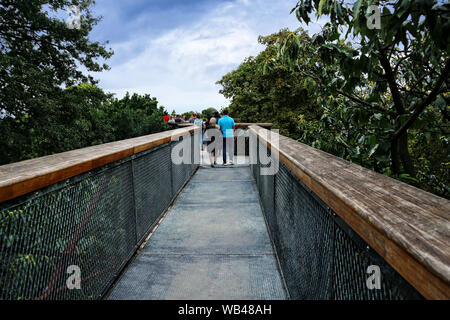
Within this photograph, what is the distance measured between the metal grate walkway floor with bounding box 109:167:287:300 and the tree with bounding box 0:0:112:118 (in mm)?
12400

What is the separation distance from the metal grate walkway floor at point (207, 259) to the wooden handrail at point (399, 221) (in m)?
1.53

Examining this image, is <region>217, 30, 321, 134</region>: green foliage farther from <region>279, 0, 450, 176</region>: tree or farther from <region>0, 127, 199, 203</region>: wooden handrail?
<region>0, 127, 199, 203</region>: wooden handrail

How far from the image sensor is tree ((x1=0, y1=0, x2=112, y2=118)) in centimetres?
1386

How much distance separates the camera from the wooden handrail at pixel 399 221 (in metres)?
0.66

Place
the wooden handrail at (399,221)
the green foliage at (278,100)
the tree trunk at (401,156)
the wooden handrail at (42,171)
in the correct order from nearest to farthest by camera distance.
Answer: the wooden handrail at (399,221), the wooden handrail at (42,171), the tree trunk at (401,156), the green foliage at (278,100)

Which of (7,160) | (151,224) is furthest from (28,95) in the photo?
(151,224)

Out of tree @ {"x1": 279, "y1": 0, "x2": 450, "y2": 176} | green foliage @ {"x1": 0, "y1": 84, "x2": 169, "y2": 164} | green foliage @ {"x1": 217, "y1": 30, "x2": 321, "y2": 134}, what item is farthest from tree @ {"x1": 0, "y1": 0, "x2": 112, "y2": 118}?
tree @ {"x1": 279, "y1": 0, "x2": 450, "y2": 176}

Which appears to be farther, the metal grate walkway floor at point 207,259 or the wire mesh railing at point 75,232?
the metal grate walkway floor at point 207,259

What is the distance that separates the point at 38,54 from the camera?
55.0 ft

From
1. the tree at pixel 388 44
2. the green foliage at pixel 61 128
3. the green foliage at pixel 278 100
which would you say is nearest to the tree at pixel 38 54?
the green foliage at pixel 61 128

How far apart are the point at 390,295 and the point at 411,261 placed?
22 cm

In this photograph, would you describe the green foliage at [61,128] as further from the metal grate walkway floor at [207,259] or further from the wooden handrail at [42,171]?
the wooden handrail at [42,171]

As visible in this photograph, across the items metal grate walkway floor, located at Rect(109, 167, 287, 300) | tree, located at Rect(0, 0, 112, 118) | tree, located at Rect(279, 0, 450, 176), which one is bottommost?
metal grate walkway floor, located at Rect(109, 167, 287, 300)
